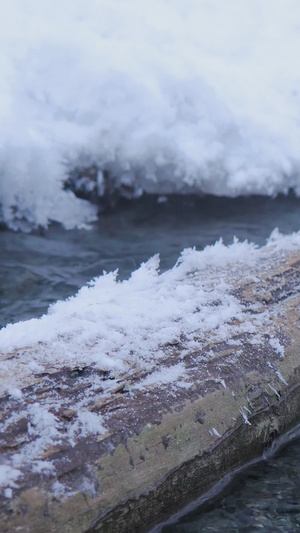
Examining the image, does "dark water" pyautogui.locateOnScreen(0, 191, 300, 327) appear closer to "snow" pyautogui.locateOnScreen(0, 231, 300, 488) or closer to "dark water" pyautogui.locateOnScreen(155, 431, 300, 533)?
"snow" pyautogui.locateOnScreen(0, 231, 300, 488)

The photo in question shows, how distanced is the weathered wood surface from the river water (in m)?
0.23

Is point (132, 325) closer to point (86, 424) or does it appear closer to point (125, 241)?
point (86, 424)

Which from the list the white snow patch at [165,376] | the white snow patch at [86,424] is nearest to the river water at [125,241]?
the white snow patch at [165,376]

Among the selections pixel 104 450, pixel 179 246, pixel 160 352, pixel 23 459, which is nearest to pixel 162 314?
pixel 160 352

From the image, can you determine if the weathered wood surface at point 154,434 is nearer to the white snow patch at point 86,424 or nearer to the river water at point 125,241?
the white snow patch at point 86,424

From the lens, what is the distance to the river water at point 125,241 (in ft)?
11.8

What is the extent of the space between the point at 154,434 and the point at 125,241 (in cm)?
246

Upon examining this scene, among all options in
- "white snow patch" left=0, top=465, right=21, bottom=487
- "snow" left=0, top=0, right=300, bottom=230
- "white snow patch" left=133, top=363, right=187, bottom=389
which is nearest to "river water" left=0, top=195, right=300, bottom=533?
"snow" left=0, top=0, right=300, bottom=230

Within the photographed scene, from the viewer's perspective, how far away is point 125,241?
13.8 ft

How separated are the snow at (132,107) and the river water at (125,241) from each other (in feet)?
0.41

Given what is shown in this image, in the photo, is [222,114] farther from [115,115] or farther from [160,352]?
[160,352]

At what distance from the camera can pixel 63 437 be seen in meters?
1.70

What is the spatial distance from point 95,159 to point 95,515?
10.0 feet

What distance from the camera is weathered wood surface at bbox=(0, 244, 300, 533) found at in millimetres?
1620
